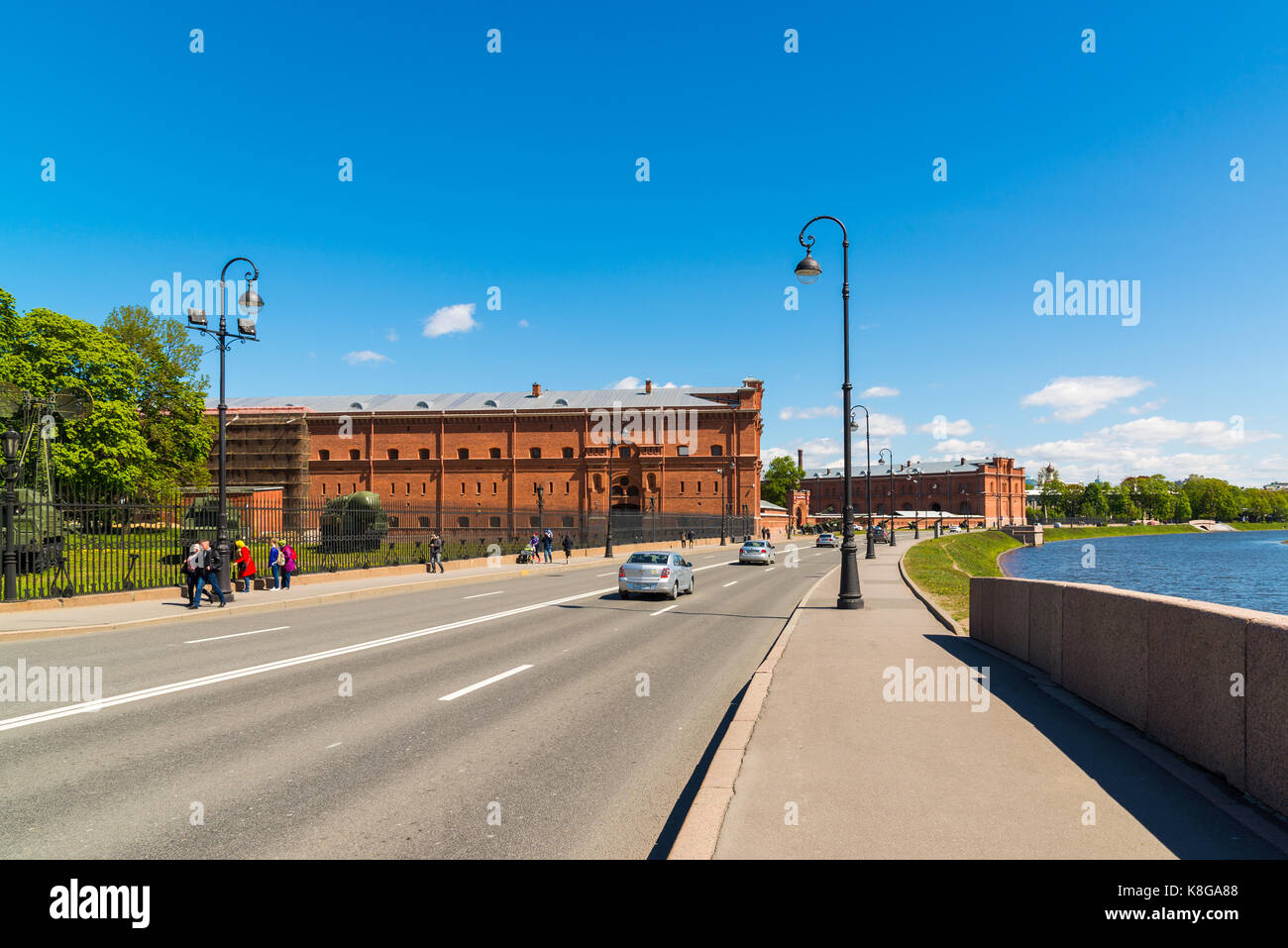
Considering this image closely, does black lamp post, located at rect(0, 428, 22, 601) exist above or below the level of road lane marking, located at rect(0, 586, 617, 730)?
above

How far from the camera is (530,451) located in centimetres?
8112

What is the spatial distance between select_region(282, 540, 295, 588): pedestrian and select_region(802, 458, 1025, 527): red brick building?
125818mm

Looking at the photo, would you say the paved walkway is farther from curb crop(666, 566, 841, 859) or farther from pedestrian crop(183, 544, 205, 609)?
pedestrian crop(183, 544, 205, 609)

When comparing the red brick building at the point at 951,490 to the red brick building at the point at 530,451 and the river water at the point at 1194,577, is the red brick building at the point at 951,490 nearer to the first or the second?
the red brick building at the point at 530,451

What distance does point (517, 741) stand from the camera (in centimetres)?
670

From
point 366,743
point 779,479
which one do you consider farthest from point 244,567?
point 779,479

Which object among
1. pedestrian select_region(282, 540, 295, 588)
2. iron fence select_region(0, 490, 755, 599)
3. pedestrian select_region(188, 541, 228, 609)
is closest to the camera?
pedestrian select_region(188, 541, 228, 609)

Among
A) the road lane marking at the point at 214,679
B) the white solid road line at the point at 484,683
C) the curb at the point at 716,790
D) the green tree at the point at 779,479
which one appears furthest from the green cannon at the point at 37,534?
the green tree at the point at 779,479

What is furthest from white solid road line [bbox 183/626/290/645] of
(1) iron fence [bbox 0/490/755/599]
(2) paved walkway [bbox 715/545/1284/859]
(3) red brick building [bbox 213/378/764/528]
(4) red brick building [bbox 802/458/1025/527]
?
(4) red brick building [bbox 802/458/1025/527]

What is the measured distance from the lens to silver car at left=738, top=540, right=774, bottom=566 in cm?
3972

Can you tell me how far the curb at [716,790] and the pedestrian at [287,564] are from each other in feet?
57.9

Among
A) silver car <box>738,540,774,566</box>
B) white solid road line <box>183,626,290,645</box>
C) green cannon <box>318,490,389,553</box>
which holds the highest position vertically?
green cannon <box>318,490,389,553</box>
